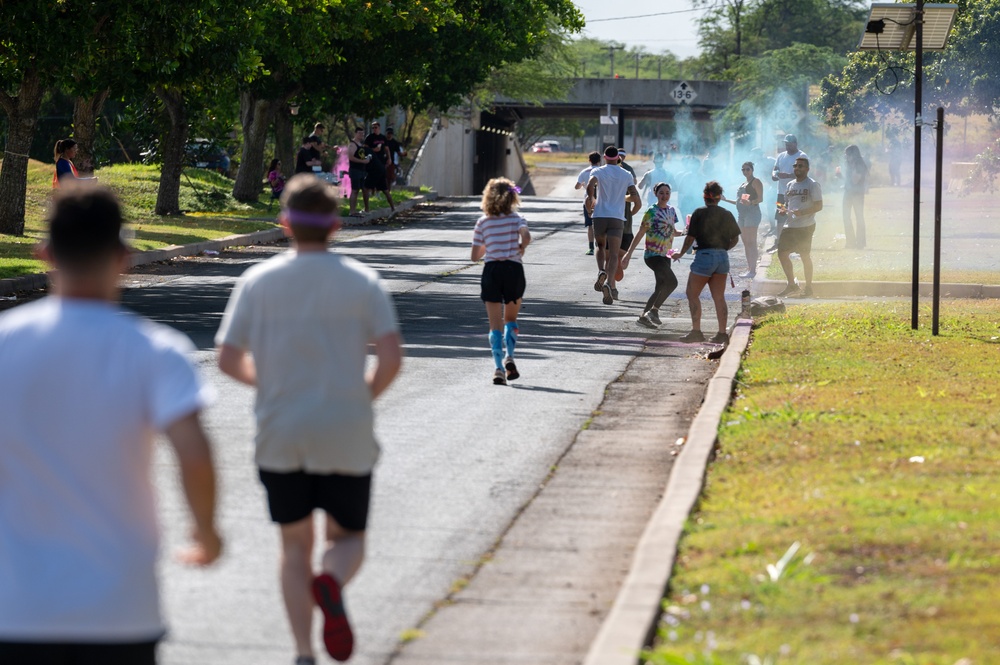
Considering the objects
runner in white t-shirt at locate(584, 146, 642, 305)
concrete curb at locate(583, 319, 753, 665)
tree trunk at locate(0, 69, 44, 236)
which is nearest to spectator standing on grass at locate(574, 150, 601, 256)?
runner in white t-shirt at locate(584, 146, 642, 305)

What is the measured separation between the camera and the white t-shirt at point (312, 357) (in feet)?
16.6

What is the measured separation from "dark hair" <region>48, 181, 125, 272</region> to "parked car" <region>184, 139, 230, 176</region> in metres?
37.6

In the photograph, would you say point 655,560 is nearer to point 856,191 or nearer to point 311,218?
point 311,218

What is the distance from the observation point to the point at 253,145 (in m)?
37.2

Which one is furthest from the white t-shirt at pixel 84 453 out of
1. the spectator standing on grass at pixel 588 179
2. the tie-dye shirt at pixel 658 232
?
the spectator standing on grass at pixel 588 179

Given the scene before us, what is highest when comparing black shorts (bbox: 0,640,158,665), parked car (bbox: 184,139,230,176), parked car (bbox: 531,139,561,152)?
parked car (bbox: 531,139,561,152)

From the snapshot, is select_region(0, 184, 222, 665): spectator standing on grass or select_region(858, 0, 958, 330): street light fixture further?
select_region(858, 0, 958, 330): street light fixture

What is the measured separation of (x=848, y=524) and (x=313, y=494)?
286cm

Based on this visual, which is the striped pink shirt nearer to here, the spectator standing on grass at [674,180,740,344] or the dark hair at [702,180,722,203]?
the spectator standing on grass at [674,180,740,344]

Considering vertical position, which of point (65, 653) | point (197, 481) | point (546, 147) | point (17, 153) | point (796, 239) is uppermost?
point (546, 147)

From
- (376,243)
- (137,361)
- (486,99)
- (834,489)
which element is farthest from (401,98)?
(137,361)

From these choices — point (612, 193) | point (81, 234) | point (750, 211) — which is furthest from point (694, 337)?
point (81, 234)

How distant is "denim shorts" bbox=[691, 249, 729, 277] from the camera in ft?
49.2

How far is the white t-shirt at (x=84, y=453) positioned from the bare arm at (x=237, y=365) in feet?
5.03
